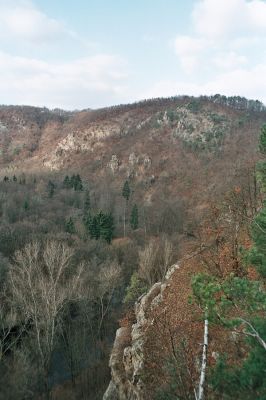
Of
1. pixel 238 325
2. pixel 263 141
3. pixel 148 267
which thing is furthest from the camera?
pixel 148 267

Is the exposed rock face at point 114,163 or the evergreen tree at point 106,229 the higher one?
the exposed rock face at point 114,163

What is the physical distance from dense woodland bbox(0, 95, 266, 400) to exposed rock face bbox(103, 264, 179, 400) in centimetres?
92

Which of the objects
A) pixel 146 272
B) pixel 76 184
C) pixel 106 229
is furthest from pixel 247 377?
pixel 76 184

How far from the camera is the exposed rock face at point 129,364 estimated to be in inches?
636

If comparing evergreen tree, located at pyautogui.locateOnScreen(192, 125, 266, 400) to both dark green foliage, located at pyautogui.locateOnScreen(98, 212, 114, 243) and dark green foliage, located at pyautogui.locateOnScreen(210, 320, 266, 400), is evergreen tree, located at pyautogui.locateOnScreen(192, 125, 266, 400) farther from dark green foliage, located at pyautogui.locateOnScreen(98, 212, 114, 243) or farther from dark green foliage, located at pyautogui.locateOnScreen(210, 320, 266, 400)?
dark green foliage, located at pyautogui.locateOnScreen(98, 212, 114, 243)

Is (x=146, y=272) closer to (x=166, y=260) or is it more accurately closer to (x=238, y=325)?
(x=166, y=260)

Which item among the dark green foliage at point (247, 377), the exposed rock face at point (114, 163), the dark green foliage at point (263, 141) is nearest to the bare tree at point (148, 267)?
the dark green foliage at point (263, 141)

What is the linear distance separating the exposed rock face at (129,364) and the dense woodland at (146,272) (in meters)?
0.92

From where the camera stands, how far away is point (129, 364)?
58.6 feet

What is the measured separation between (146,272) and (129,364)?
65.5 feet

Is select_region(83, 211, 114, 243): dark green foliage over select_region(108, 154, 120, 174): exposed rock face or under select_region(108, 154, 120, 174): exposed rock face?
under

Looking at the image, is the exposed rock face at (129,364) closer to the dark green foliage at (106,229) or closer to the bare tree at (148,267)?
the bare tree at (148,267)

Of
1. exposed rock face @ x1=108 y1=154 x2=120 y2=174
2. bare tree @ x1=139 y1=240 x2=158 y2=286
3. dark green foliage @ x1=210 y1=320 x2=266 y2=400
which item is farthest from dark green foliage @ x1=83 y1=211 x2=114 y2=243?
exposed rock face @ x1=108 y1=154 x2=120 y2=174

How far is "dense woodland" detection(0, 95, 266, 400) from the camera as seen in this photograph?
863cm
